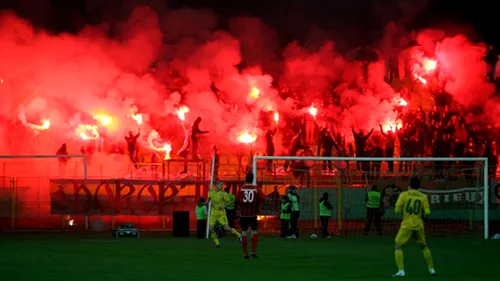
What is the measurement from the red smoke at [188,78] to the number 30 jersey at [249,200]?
27.6 metres

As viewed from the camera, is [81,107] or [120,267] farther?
[81,107]

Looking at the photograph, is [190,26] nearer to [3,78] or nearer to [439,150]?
[3,78]

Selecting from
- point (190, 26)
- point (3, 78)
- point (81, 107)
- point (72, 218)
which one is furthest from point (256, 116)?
point (72, 218)

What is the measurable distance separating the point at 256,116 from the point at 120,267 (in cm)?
3513

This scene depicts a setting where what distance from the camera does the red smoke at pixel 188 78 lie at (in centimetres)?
4891

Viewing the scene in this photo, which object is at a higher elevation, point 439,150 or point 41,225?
point 439,150

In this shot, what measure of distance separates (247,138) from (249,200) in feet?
104

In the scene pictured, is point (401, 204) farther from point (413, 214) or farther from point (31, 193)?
point (31, 193)

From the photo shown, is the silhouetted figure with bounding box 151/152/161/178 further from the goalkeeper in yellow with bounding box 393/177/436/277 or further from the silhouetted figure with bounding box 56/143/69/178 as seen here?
the goalkeeper in yellow with bounding box 393/177/436/277

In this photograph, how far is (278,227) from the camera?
3600 centimetres

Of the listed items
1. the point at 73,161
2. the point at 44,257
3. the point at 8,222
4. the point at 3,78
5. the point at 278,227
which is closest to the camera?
the point at 44,257

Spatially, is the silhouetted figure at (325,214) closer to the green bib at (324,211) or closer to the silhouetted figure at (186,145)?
the green bib at (324,211)

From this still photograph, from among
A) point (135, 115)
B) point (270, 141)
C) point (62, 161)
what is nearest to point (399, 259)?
point (62, 161)

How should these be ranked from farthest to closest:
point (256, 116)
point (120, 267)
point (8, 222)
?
point (256, 116), point (8, 222), point (120, 267)
